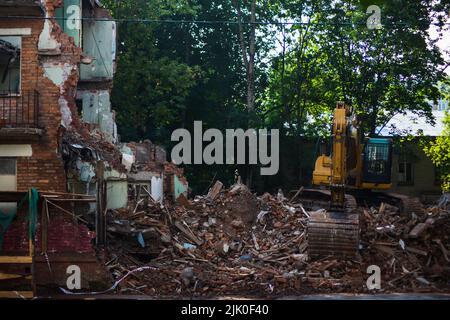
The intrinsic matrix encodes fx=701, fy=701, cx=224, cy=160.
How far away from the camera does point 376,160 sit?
24953 millimetres

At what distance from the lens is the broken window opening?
1750 cm

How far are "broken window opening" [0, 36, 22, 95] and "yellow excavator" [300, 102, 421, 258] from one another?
27.6 ft

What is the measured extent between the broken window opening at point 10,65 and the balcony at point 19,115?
271 mm

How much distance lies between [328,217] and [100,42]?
1382 centimetres

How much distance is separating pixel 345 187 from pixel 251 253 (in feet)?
11.4

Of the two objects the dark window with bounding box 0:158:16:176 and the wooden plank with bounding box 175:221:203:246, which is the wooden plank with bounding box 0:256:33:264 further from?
the wooden plank with bounding box 175:221:203:246

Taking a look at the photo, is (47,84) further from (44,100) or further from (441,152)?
(441,152)

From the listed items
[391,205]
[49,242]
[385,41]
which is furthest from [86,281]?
[385,41]

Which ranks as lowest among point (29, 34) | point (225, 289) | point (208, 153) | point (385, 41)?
point (225, 289)

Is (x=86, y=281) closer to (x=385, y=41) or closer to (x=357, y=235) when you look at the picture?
(x=357, y=235)

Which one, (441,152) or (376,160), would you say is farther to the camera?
(441,152)

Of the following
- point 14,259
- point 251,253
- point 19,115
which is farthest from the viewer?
point 251,253

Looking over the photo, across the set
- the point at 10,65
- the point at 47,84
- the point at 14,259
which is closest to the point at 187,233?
the point at 47,84

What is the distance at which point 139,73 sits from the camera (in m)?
37.1
